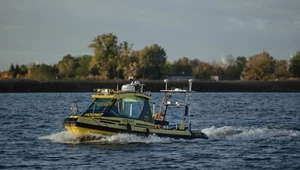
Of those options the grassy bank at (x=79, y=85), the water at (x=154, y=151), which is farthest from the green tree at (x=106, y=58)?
the water at (x=154, y=151)

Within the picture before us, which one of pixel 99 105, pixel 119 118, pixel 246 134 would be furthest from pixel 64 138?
pixel 246 134

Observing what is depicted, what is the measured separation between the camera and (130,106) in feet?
137

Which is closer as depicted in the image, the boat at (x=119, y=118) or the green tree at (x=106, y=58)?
the boat at (x=119, y=118)

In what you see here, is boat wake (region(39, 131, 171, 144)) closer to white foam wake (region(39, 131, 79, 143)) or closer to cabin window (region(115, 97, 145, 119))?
white foam wake (region(39, 131, 79, 143))

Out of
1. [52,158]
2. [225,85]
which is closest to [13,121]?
[52,158]

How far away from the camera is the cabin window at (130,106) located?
1620 inches

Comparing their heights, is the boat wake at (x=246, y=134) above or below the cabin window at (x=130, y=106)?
below

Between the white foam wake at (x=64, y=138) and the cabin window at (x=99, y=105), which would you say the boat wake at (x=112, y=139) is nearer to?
the white foam wake at (x=64, y=138)

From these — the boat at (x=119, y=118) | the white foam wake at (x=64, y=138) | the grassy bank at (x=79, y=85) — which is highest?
the grassy bank at (x=79, y=85)

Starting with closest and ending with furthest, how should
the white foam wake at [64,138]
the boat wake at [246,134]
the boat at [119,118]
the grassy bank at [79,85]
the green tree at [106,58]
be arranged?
the boat at [119,118] → the white foam wake at [64,138] → the boat wake at [246,134] → the grassy bank at [79,85] → the green tree at [106,58]

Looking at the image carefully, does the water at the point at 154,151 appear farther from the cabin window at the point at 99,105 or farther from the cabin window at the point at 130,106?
the cabin window at the point at 99,105

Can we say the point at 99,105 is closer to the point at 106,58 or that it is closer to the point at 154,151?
the point at 154,151

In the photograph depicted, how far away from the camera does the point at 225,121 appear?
63.8 meters

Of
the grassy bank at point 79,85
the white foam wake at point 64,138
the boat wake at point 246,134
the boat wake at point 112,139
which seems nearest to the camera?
the boat wake at point 112,139
